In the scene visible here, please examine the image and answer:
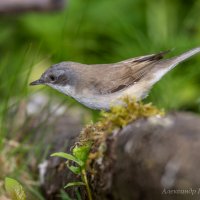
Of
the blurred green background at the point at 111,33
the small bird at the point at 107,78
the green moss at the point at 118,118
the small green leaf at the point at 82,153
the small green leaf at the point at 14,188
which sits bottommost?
the small green leaf at the point at 14,188

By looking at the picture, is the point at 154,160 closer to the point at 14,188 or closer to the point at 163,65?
the point at 14,188

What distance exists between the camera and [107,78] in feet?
18.6

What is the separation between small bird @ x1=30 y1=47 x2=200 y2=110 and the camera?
5.56 m

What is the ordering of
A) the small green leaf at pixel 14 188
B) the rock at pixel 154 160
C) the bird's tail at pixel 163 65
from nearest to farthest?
the rock at pixel 154 160 → the small green leaf at pixel 14 188 → the bird's tail at pixel 163 65

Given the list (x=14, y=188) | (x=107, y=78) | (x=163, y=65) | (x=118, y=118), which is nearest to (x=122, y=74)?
(x=107, y=78)

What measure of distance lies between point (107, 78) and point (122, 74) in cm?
17

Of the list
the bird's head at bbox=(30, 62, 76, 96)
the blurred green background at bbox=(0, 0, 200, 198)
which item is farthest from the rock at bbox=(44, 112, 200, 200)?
the blurred green background at bbox=(0, 0, 200, 198)

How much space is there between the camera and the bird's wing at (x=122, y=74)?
561cm

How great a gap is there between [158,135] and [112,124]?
23.8 inches

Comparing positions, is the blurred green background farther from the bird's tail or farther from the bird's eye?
Result: the bird's eye

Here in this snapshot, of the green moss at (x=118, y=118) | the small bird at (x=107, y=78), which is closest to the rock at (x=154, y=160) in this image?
the green moss at (x=118, y=118)

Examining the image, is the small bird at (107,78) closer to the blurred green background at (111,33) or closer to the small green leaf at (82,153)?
the small green leaf at (82,153)

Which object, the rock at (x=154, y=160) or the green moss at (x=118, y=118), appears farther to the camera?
the green moss at (x=118, y=118)

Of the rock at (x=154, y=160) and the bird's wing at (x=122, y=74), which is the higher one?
the bird's wing at (x=122, y=74)
